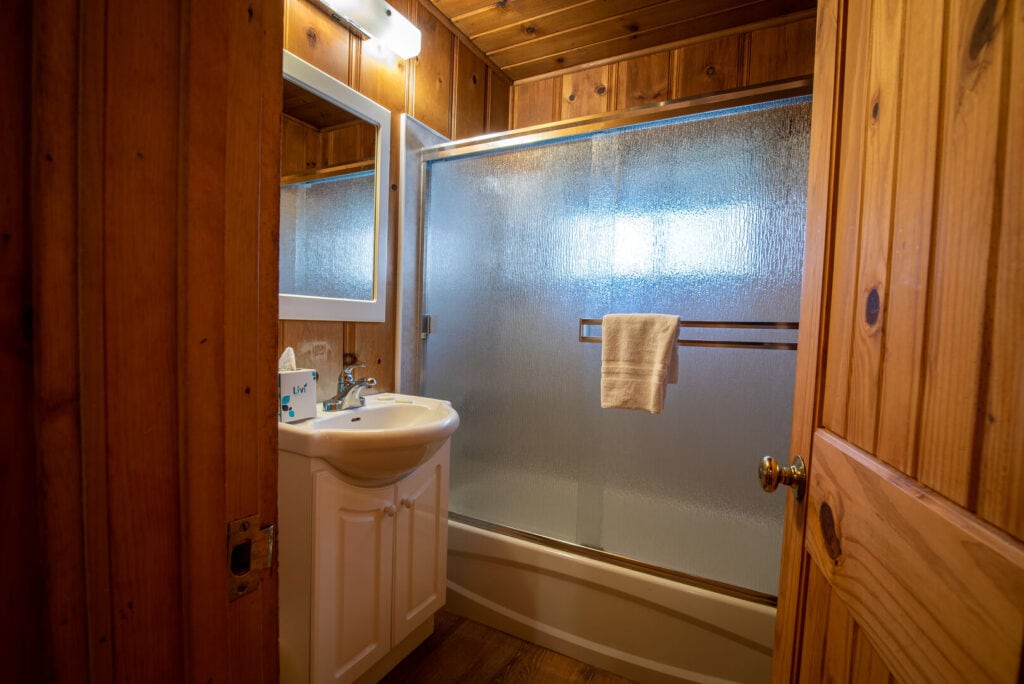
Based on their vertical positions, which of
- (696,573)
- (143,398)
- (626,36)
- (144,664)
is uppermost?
(626,36)

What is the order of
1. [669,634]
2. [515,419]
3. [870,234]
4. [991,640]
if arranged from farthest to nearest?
[515,419], [669,634], [870,234], [991,640]

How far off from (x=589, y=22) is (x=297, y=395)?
1.91 meters

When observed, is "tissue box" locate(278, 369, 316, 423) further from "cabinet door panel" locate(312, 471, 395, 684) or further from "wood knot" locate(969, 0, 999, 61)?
"wood knot" locate(969, 0, 999, 61)

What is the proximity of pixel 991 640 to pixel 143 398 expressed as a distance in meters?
0.64

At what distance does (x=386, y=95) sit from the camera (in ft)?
5.56

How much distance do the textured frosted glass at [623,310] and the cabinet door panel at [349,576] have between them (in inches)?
23.0

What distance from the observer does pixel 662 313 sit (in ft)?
4.79

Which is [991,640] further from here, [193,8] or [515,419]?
[515,419]

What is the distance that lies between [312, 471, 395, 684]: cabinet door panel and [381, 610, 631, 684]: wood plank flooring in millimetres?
225

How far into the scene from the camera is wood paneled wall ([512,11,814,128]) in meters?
1.83

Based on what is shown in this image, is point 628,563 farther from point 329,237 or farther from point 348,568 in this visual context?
point 329,237

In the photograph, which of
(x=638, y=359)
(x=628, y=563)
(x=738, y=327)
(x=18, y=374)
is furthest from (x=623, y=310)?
(x=18, y=374)

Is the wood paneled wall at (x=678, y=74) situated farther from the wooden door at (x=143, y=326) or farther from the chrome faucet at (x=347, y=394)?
the wooden door at (x=143, y=326)

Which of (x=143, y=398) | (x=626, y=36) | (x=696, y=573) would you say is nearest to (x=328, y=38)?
(x=626, y=36)
